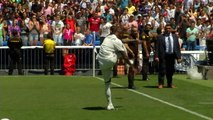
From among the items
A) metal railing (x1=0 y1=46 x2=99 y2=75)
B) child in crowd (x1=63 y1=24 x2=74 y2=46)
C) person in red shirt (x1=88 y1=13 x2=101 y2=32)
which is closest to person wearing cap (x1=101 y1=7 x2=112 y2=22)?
person in red shirt (x1=88 y1=13 x2=101 y2=32)

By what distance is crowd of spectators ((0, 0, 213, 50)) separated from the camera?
106 ft

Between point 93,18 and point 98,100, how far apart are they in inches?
598

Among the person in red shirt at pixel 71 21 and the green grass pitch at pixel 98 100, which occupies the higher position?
the person in red shirt at pixel 71 21

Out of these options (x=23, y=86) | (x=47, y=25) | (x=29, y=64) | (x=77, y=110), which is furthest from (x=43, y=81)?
(x=77, y=110)

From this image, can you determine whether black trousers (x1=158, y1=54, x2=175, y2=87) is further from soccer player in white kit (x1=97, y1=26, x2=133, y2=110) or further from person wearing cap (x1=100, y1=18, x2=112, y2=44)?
person wearing cap (x1=100, y1=18, x2=112, y2=44)

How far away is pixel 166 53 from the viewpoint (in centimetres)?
2228

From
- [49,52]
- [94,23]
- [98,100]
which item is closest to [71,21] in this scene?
[94,23]

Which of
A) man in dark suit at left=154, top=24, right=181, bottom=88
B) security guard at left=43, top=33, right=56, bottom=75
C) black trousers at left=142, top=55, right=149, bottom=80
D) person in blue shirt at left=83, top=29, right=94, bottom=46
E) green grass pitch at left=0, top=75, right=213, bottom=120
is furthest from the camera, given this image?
person in blue shirt at left=83, top=29, right=94, bottom=46

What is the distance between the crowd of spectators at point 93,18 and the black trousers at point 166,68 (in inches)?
309

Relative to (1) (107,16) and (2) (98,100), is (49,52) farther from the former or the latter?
(2) (98,100)

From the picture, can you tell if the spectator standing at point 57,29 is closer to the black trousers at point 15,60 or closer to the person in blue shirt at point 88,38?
the person in blue shirt at point 88,38

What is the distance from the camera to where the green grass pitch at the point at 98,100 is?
594 inches

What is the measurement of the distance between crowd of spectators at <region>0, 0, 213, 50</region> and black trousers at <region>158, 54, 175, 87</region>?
785 cm

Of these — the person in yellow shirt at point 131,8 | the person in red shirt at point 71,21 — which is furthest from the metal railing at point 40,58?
the person in yellow shirt at point 131,8
